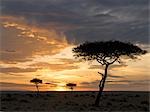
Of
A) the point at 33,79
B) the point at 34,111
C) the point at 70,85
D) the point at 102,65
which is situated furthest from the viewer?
the point at 70,85

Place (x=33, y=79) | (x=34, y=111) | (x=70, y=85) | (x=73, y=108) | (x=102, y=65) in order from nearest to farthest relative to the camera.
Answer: (x=34, y=111), (x=73, y=108), (x=102, y=65), (x=33, y=79), (x=70, y=85)

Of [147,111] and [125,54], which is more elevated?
[125,54]

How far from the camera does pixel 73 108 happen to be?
148 feet

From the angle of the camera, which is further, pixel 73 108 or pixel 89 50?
pixel 89 50

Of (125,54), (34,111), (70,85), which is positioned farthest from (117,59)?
(70,85)

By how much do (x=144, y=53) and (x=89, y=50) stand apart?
6.52 m

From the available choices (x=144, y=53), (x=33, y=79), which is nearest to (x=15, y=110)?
(x=144, y=53)

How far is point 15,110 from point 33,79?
144 ft

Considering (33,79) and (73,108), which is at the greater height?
(33,79)

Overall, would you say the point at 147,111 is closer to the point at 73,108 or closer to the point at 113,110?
the point at 113,110

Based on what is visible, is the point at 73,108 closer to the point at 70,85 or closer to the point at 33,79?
the point at 33,79

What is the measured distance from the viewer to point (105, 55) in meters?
50.3

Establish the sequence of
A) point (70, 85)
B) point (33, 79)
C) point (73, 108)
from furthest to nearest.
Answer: point (70, 85)
point (33, 79)
point (73, 108)

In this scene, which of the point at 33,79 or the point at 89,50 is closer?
the point at 89,50
